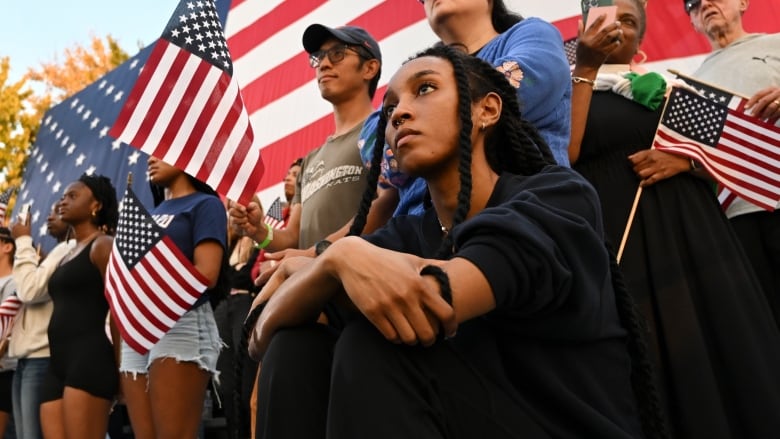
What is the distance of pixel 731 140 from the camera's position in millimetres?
2619

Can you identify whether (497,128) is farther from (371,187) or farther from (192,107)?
(192,107)

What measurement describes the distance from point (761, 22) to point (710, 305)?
323 cm

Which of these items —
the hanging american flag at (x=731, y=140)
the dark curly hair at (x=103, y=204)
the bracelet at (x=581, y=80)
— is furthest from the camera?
the dark curly hair at (x=103, y=204)

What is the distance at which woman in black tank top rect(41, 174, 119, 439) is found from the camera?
3676mm

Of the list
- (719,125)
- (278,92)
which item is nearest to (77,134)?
(278,92)

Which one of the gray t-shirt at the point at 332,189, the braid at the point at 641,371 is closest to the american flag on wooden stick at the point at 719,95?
the gray t-shirt at the point at 332,189

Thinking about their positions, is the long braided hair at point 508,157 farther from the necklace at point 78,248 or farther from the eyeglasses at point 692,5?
the necklace at point 78,248

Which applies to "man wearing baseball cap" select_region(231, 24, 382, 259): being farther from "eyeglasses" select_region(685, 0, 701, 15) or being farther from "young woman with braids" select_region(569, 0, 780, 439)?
"eyeglasses" select_region(685, 0, 701, 15)

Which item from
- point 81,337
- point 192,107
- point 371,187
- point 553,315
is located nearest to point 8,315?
point 81,337

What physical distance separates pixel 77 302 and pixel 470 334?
3160 mm

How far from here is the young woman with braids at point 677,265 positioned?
2121mm

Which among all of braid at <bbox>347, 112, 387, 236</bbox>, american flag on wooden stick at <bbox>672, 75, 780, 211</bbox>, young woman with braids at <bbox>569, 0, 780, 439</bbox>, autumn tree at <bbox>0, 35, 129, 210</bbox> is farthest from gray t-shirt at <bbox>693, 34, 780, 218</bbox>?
autumn tree at <bbox>0, 35, 129, 210</bbox>

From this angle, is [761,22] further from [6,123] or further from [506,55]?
[6,123]

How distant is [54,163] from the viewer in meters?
10.8
